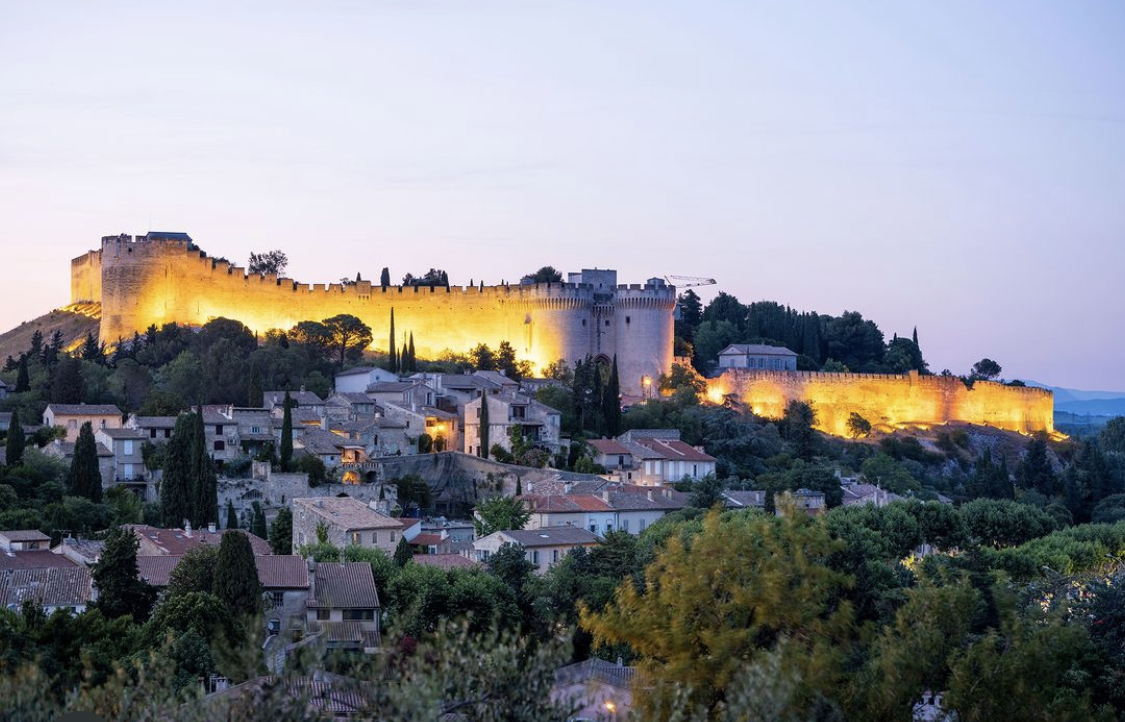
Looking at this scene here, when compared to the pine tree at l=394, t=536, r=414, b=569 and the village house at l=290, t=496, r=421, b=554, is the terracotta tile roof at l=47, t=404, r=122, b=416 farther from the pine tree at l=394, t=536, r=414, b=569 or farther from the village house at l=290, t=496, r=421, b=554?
the pine tree at l=394, t=536, r=414, b=569

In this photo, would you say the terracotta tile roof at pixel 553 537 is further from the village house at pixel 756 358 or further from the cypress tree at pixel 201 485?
→ the village house at pixel 756 358

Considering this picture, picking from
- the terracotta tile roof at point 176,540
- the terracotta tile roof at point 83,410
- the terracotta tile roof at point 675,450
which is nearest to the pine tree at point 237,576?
the terracotta tile roof at point 176,540

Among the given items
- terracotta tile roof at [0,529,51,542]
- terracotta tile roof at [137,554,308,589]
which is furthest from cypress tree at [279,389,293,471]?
terracotta tile roof at [137,554,308,589]

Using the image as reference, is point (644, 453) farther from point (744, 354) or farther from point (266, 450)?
point (744, 354)

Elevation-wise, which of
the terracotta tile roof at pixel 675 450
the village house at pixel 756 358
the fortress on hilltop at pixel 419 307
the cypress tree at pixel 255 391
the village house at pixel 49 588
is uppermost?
the fortress on hilltop at pixel 419 307

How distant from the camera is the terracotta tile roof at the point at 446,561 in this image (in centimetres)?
3253

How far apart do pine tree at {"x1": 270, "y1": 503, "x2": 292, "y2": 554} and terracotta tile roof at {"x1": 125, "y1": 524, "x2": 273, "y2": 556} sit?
798mm

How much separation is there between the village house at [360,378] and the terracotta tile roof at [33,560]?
910 inches

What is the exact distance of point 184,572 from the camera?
2847cm

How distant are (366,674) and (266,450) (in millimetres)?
Result: 32409

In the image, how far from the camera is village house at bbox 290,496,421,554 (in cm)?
Answer: 3594

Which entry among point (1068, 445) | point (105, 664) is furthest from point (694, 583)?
point (1068, 445)

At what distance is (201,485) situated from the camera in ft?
130

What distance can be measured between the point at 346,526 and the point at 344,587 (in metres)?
6.83
